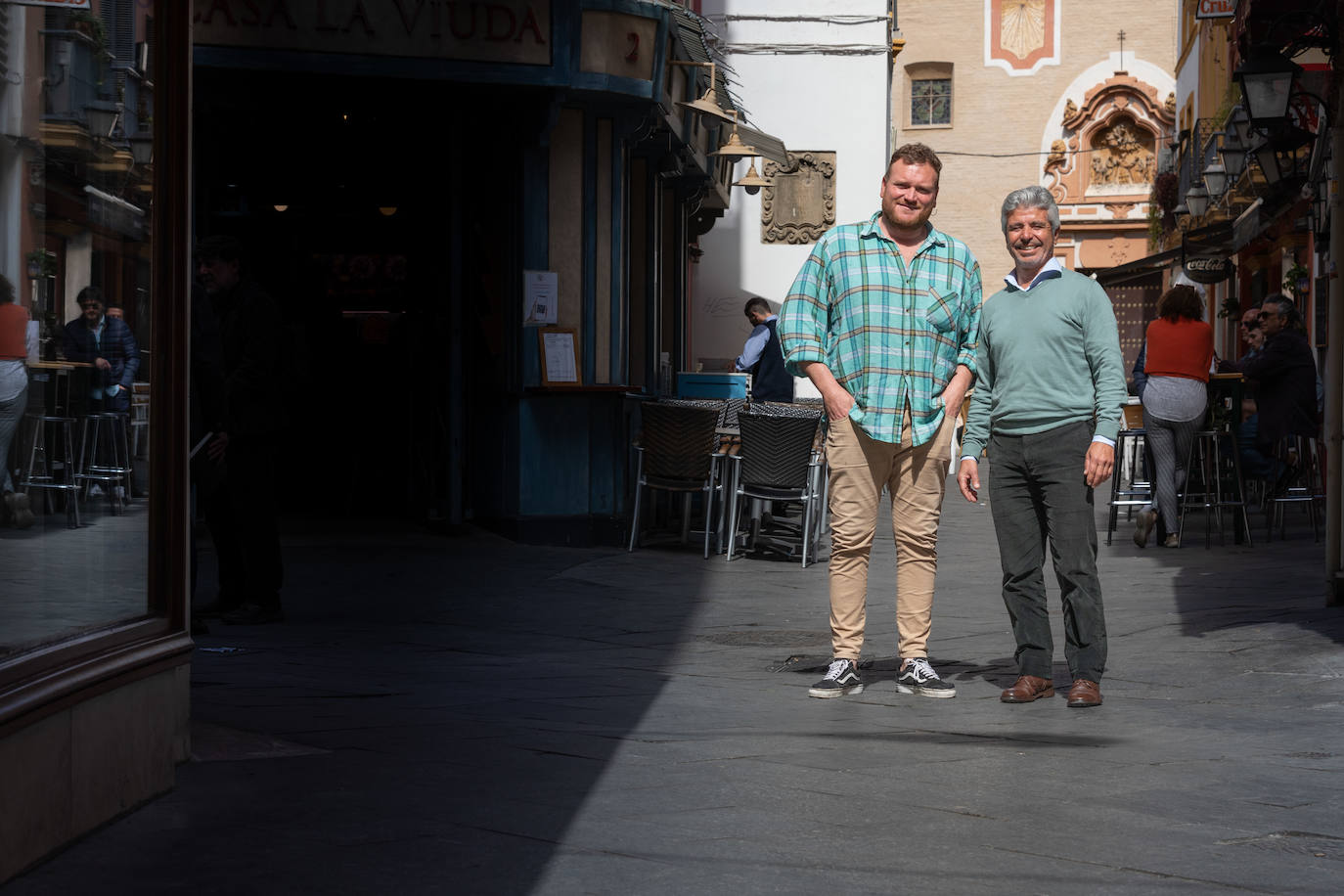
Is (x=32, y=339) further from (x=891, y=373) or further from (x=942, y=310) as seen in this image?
(x=942, y=310)

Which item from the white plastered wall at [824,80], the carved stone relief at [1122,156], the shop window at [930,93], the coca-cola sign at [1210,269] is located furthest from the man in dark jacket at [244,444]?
the shop window at [930,93]

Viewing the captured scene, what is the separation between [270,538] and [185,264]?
400cm

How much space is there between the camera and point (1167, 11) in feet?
138

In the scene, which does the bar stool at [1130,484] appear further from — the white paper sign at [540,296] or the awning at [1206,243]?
the awning at [1206,243]

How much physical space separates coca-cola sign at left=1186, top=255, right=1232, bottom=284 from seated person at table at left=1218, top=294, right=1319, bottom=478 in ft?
43.9

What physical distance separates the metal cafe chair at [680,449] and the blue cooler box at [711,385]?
9.55 ft

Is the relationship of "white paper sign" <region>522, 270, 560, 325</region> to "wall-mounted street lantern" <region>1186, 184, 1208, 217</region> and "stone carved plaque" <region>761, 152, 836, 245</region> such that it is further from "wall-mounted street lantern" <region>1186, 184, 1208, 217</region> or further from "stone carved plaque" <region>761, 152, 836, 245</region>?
"wall-mounted street lantern" <region>1186, 184, 1208, 217</region>

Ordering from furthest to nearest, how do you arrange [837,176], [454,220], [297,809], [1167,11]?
[1167,11] < [837,176] < [454,220] < [297,809]

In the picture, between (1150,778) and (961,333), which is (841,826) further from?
(961,333)

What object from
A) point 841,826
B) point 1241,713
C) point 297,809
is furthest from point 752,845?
point 1241,713

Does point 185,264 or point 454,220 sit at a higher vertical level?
point 454,220

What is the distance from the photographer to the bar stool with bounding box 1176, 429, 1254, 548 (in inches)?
513

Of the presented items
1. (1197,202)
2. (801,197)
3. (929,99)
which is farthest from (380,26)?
(929,99)

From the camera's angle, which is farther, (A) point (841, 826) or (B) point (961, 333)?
(B) point (961, 333)
